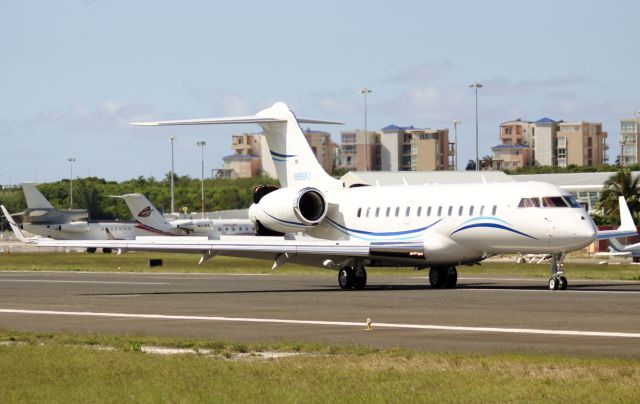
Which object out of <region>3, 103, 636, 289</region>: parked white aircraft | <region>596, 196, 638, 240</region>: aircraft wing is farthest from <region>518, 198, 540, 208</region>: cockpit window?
<region>596, 196, 638, 240</region>: aircraft wing

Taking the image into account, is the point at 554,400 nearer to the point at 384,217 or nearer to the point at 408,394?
the point at 408,394

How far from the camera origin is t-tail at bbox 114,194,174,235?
89500 millimetres

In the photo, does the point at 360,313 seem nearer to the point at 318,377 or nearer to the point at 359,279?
the point at 359,279

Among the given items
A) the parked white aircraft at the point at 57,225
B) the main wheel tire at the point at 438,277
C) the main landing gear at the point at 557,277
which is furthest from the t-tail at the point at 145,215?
the main landing gear at the point at 557,277

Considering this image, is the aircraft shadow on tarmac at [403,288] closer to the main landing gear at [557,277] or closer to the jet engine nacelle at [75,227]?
the main landing gear at [557,277]

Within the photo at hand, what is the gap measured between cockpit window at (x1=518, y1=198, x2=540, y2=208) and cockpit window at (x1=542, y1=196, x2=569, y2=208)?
193 mm

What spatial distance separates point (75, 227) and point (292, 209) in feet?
232

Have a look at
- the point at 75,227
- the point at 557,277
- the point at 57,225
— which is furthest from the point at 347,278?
the point at 57,225

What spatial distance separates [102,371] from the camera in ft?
48.3

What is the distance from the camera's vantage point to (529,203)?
31.9 meters

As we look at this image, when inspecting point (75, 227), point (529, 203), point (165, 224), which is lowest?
point (75, 227)

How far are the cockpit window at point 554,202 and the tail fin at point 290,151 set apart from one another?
9.12 meters

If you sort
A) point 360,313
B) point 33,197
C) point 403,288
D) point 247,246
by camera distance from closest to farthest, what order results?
point 360,313 → point 247,246 → point 403,288 → point 33,197

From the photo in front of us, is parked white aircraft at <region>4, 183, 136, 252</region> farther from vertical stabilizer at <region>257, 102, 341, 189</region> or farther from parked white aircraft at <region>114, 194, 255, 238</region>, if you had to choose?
vertical stabilizer at <region>257, 102, 341, 189</region>
